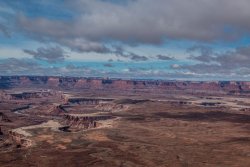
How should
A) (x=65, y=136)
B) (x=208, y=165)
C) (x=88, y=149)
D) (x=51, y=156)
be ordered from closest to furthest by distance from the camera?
(x=208, y=165) < (x=51, y=156) < (x=88, y=149) < (x=65, y=136)

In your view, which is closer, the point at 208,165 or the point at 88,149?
the point at 208,165

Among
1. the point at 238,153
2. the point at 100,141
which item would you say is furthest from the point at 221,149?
the point at 100,141

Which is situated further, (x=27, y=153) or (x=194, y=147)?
(x=194, y=147)

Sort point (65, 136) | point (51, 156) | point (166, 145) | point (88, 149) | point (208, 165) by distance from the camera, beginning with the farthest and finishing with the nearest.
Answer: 1. point (65, 136)
2. point (166, 145)
3. point (88, 149)
4. point (51, 156)
5. point (208, 165)

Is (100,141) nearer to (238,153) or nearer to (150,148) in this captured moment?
(150,148)

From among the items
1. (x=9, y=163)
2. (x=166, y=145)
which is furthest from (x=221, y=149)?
(x=9, y=163)

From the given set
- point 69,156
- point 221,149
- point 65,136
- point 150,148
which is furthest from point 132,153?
point 65,136

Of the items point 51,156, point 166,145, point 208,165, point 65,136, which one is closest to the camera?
point 208,165

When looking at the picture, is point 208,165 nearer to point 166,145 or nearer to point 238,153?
point 238,153
